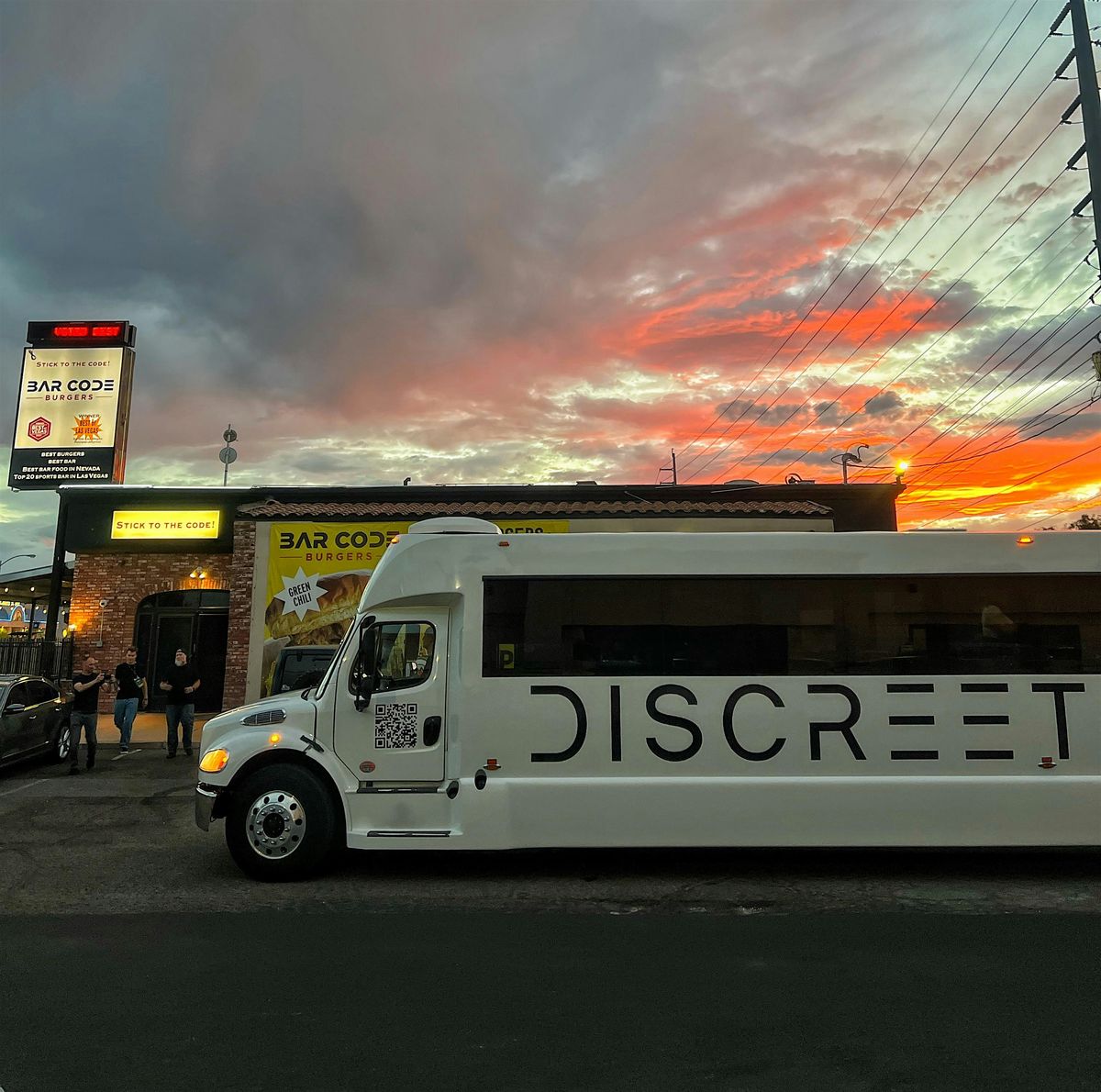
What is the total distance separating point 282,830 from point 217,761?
83 centimetres

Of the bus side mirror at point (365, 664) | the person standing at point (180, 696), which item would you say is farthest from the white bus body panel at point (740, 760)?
the person standing at point (180, 696)

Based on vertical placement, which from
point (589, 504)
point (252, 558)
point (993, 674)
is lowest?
point (993, 674)

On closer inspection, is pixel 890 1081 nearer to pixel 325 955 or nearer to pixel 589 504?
pixel 325 955

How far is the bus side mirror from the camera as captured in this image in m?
7.27

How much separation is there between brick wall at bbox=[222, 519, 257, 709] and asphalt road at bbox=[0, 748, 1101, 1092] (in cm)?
1050

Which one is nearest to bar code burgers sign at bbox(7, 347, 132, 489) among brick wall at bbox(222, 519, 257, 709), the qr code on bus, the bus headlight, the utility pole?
brick wall at bbox(222, 519, 257, 709)

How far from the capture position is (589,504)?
1903cm

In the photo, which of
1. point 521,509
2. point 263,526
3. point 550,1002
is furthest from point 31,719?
point 550,1002

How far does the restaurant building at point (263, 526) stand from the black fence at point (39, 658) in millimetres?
374

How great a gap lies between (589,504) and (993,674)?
12325mm

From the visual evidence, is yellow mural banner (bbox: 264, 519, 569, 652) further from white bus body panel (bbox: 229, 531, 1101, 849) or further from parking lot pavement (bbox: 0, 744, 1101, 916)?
white bus body panel (bbox: 229, 531, 1101, 849)

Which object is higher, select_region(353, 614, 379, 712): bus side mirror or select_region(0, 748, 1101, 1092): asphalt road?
select_region(353, 614, 379, 712): bus side mirror

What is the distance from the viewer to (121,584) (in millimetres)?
19953

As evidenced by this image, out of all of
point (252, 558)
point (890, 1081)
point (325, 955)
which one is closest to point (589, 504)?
point (252, 558)
